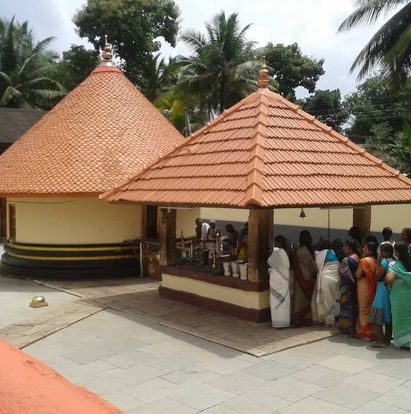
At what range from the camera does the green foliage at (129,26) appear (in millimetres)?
31281

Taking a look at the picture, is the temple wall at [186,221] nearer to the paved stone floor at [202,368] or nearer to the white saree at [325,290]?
the paved stone floor at [202,368]

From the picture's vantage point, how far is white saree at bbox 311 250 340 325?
799 cm

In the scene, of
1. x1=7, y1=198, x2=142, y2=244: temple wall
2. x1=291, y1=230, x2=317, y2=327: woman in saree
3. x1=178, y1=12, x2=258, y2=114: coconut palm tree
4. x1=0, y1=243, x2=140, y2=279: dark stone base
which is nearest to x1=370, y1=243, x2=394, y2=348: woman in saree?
x1=291, y1=230, x2=317, y2=327: woman in saree

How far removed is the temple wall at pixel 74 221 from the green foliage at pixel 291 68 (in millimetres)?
26438

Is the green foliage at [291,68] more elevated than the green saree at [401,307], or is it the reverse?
the green foliage at [291,68]

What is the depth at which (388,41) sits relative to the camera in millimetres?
18672

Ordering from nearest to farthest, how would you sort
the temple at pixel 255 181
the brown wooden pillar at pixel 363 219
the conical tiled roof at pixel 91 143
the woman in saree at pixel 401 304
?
1. the woman in saree at pixel 401 304
2. the temple at pixel 255 181
3. the brown wooden pillar at pixel 363 219
4. the conical tiled roof at pixel 91 143

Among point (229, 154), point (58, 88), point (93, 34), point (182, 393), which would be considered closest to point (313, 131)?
point (229, 154)

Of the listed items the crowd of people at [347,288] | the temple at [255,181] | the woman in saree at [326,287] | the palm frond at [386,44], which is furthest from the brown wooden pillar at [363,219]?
the palm frond at [386,44]

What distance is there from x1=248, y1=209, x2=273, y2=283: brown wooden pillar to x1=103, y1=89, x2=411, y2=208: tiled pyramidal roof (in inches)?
23.9

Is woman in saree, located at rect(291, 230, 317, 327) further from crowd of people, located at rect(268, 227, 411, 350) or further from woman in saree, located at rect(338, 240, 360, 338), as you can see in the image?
woman in saree, located at rect(338, 240, 360, 338)

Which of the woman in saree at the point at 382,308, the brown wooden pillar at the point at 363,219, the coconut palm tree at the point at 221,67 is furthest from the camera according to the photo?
the coconut palm tree at the point at 221,67

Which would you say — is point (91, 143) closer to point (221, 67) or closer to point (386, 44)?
point (386, 44)

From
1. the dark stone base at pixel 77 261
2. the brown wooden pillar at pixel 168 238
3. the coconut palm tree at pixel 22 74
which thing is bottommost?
the dark stone base at pixel 77 261
